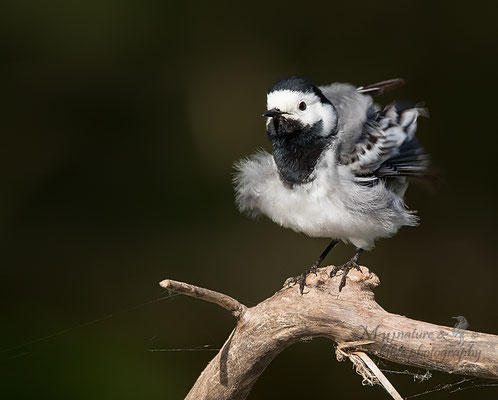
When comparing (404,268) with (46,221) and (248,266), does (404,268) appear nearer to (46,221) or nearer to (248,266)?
(248,266)

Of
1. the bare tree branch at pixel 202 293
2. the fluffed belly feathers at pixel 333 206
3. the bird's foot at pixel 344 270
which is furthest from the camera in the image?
the fluffed belly feathers at pixel 333 206

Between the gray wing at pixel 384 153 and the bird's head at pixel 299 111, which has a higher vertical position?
the bird's head at pixel 299 111

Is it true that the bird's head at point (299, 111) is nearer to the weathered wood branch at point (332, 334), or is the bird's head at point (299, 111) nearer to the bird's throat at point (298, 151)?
the bird's throat at point (298, 151)

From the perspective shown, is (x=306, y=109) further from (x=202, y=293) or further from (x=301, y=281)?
(x=202, y=293)

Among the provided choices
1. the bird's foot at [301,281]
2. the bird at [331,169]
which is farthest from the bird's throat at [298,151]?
the bird's foot at [301,281]

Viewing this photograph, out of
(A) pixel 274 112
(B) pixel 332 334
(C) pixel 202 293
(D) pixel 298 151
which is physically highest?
(A) pixel 274 112

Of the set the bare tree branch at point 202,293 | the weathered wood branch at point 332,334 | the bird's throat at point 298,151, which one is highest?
the bird's throat at point 298,151

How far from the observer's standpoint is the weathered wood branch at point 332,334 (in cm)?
148

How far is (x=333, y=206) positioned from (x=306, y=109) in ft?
0.84

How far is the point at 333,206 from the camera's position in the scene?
5.91 feet

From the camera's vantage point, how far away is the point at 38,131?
2977mm

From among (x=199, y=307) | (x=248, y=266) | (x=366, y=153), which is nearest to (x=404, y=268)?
(x=248, y=266)

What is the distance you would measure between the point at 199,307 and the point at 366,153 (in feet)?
4.53

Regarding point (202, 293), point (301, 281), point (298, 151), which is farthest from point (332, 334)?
point (298, 151)
